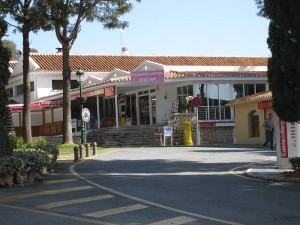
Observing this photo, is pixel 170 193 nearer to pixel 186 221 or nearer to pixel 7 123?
pixel 186 221

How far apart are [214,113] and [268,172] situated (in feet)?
59.4

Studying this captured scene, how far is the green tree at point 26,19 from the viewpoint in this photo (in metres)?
24.5

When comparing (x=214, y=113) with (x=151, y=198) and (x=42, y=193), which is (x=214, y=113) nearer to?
(x=42, y=193)

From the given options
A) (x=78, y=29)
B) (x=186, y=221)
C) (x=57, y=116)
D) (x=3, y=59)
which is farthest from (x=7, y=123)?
(x=57, y=116)

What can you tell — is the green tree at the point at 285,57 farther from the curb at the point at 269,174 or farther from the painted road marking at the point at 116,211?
the painted road marking at the point at 116,211

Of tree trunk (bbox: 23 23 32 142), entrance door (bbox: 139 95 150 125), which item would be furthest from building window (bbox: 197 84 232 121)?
tree trunk (bbox: 23 23 32 142)

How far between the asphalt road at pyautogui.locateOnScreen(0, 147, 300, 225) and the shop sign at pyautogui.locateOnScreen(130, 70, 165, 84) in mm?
16324

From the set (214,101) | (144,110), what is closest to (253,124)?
(214,101)

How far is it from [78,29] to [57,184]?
16601 mm

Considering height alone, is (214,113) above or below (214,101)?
below

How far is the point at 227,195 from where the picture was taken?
10680 millimetres

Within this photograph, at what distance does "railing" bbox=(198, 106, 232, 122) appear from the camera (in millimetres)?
32281

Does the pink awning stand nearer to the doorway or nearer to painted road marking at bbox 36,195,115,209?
the doorway

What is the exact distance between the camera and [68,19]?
27125mm
